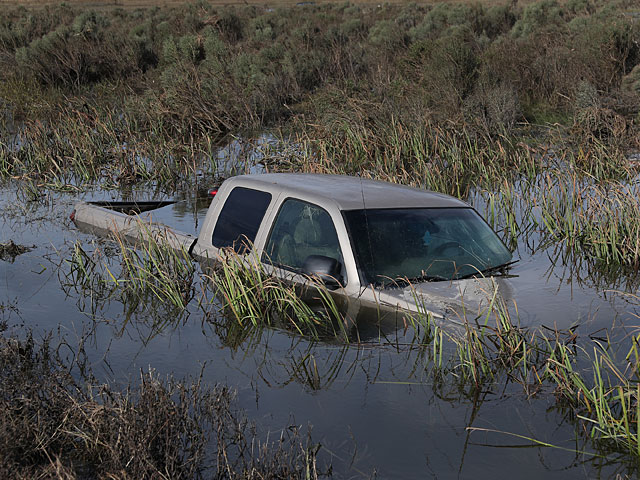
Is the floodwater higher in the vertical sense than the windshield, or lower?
lower

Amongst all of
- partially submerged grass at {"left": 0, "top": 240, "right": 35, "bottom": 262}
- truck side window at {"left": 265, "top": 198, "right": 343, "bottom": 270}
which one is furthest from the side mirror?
partially submerged grass at {"left": 0, "top": 240, "right": 35, "bottom": 262}

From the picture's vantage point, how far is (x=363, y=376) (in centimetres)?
584

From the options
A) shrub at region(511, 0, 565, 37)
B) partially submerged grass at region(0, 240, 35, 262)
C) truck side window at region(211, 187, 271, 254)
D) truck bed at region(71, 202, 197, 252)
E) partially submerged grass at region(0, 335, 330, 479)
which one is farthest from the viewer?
shrub at region(511, 0, 565, 37)

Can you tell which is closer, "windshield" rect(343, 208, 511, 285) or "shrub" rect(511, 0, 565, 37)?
"windshield" rect(343, 208, 511, 285)

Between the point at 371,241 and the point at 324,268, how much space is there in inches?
17.7

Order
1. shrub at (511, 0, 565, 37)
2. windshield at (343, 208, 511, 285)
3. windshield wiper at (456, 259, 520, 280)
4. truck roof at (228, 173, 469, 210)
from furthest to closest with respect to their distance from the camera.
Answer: shrub at (511, 0, 565, 37)
truck roof at (228, 173, 469, 210)
windshield wiper at (456, 259, 520, 280)
windshield at (343, 208, 511, 285)

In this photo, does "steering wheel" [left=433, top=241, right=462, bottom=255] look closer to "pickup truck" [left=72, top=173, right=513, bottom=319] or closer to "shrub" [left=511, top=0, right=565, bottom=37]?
"pickup truck" [left=72, top=173, right=513, bottom=319]

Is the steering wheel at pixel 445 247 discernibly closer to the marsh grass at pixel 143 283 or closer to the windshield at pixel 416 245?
the windshield at pixel 416 245

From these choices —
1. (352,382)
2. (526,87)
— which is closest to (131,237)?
(352,382)

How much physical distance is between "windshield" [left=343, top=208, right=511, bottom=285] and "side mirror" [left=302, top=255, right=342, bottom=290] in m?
0.17

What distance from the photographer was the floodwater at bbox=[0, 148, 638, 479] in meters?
4.70

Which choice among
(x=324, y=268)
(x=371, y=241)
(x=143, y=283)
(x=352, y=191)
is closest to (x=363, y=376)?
(x=324, y=268)

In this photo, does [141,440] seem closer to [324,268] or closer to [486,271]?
[324,268]

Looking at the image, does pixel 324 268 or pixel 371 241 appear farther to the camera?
pixel 371 241
